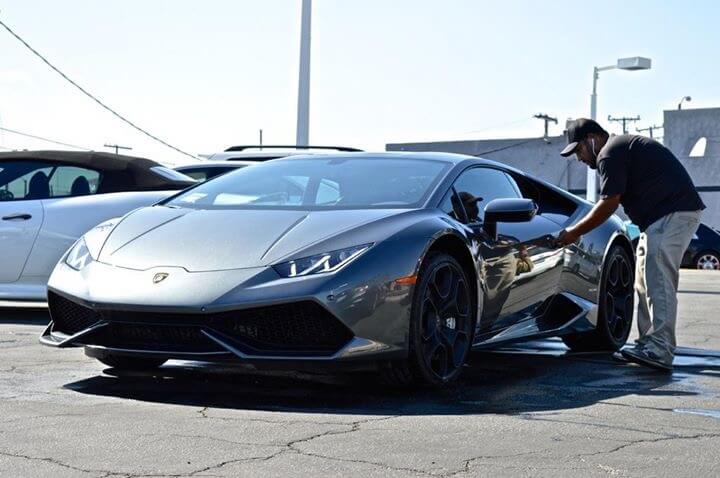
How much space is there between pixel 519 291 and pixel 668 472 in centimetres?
282

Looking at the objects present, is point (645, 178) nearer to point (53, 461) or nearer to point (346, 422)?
point (346, 422)

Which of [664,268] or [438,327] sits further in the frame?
[664,268]

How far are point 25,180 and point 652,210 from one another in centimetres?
496

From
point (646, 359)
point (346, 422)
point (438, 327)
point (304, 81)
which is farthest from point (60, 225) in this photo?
point (304, 81)

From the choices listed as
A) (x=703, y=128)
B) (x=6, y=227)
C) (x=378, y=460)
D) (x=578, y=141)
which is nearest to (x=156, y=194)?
(x=6, y=227)

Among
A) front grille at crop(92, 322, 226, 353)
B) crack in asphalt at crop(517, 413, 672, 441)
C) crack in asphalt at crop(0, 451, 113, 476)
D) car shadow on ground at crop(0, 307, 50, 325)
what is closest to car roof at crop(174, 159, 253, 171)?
car shadow on ground at crop(0, 307, 50, 325)

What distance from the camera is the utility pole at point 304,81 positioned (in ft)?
62.0

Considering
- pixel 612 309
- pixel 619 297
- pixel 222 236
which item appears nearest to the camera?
pixel 222 236

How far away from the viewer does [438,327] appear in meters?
6.11

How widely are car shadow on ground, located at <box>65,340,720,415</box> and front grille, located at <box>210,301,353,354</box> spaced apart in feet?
0.86

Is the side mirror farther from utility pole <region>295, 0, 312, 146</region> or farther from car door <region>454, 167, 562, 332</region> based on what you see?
utility pole <region>295, 0, 312, 146</region>

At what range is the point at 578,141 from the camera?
756 centimetres

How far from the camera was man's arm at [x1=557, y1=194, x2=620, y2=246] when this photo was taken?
24.2 feet

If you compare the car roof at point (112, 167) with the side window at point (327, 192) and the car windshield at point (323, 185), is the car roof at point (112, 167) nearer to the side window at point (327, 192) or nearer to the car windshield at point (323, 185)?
the car windshield at point (323, 185)
